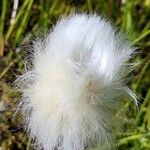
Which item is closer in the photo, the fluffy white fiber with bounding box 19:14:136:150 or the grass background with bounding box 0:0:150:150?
the fluffy white fiber with bounding box 19:14:136:150

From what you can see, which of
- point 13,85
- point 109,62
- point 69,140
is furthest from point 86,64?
point 13,85

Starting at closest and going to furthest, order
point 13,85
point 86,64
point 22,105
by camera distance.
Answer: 1. point 86,64
2. point 22,105
3. point 13,85

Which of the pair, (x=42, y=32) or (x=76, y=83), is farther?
(x=42, y=32)

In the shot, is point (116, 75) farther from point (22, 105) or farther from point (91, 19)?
point (22, 105)

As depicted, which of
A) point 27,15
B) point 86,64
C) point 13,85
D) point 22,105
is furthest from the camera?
point 27,15
